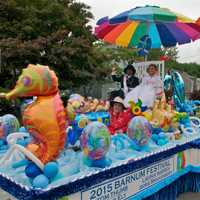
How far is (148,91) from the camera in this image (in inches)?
208

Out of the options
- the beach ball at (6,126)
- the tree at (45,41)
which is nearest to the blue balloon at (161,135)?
the beach ball at (6,126)

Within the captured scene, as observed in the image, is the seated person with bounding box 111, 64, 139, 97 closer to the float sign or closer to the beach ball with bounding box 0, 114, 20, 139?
the float sign

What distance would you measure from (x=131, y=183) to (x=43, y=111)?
4.31ft

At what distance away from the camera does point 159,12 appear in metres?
5.08

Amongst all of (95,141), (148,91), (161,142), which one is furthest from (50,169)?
(148,91)

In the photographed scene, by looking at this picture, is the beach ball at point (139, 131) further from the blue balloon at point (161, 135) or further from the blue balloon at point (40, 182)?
the blue balloon at point (40, 182)

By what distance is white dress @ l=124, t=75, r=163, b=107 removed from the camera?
528cm

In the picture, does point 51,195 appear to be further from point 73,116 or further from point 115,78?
point 115,78

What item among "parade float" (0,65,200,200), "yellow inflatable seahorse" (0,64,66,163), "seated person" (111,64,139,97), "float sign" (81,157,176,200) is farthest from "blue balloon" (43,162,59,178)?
"seated person" (111,64,139,97)

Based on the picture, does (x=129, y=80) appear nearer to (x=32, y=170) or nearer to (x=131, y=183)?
(x=131, y=183)

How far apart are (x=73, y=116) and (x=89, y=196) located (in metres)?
1.25

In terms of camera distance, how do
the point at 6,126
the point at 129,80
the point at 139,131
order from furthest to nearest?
the point at 129,80 → the point at 6,126 → the point at 139,131

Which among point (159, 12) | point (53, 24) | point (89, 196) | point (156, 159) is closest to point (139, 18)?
point (159, 12)

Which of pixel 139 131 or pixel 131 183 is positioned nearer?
pixel 131 183
